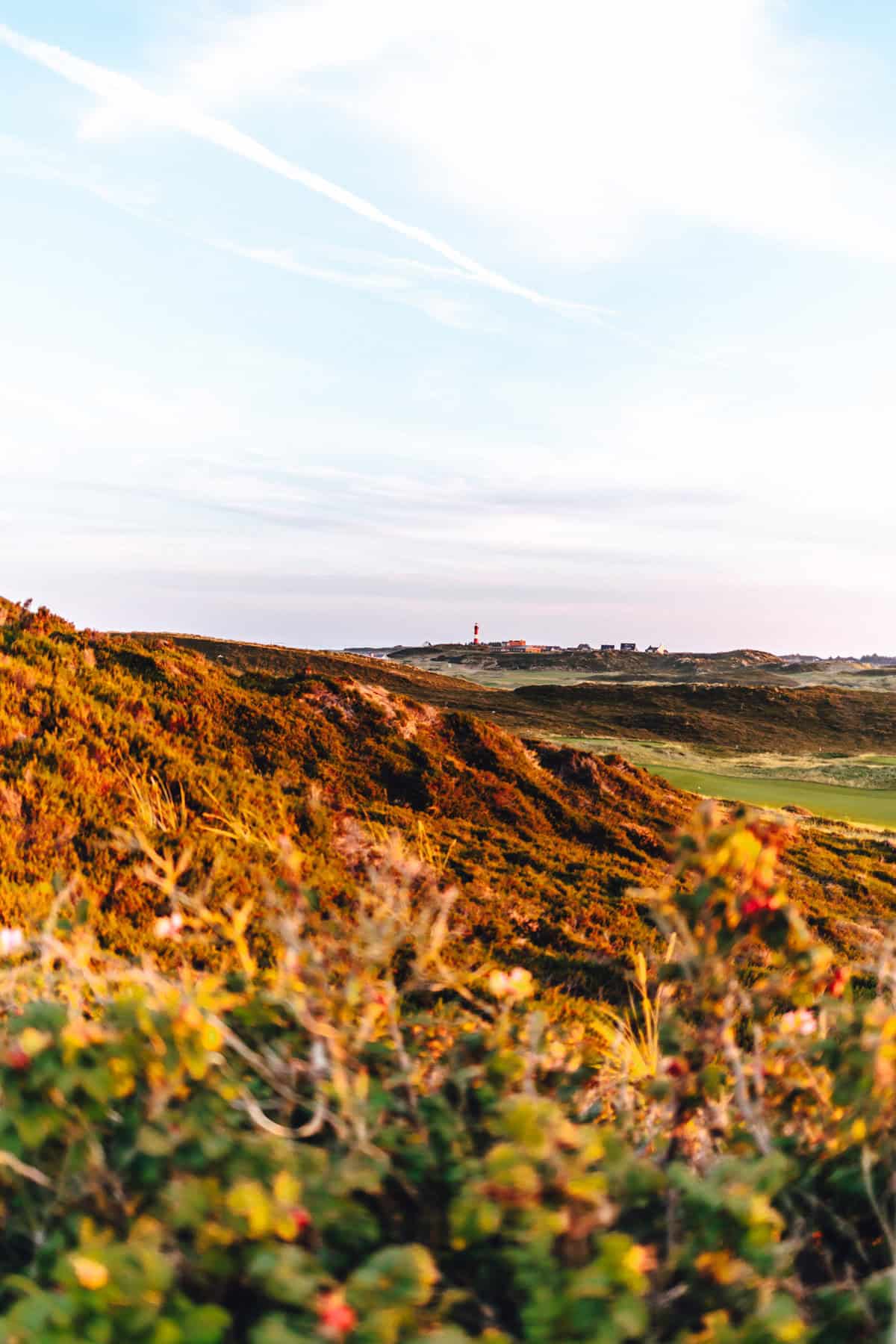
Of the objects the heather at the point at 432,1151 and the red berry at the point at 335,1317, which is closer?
the red berry at the point at 335,1317

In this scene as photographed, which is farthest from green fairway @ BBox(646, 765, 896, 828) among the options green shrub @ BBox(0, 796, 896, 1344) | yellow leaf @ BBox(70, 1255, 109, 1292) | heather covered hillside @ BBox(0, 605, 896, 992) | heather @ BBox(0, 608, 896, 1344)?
yellow leaf @ BBox(70, 1255, 109, 1292)

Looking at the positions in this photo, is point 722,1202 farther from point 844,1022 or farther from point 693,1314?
point 844,1022

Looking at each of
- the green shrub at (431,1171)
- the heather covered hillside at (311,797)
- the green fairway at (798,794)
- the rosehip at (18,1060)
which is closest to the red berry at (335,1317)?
the green shrub at (431,1171)

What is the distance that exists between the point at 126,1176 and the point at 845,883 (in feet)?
54.9

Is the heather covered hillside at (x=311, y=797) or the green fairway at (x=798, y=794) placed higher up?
the heather covered hillside at (x=311, y=797)

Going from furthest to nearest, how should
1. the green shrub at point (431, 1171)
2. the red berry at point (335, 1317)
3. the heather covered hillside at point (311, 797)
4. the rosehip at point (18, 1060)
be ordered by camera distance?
the heather covered hillside at point (311, 797) → the rosehip at point (18, 1060) → the green shrub at point (431, 1171) → the red berry at point (335, 1317)

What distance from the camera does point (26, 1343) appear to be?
5.96 ft

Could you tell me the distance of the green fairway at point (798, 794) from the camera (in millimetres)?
25984

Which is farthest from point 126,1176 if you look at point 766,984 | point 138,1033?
point 766,984

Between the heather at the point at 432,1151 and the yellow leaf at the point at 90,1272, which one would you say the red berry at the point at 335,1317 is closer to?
the heather at the point at 432,1151

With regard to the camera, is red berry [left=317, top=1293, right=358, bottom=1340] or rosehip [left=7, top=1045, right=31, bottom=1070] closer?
red berry [left=317, top=1293, right=358, bottom=1340]

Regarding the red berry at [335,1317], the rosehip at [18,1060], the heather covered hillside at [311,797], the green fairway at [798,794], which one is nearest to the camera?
the red berry at [335,1317]

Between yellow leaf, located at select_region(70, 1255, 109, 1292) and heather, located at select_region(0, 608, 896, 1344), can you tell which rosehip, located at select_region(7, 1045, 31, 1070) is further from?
yellow leaf, located at select_region(70, 1255, 109, 1292)

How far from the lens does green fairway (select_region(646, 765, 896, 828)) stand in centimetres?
2598
